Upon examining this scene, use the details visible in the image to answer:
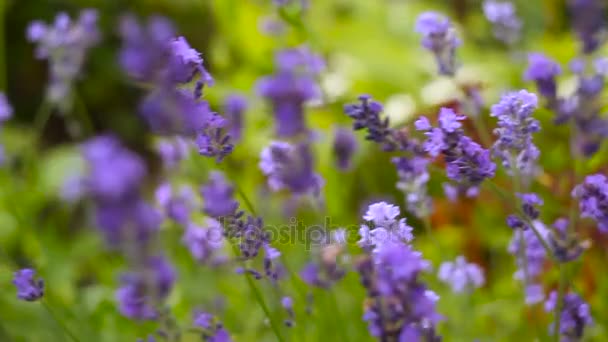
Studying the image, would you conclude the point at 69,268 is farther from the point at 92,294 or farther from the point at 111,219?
the point at 111,219

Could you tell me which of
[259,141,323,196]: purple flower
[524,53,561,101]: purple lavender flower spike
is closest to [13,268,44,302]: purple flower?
[259,141,323,196]: purple flower

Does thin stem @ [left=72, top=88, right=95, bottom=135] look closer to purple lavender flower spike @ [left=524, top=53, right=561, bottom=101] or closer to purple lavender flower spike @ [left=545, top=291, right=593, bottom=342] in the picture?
purple lavender flower spike @ [left=524, top=53, right=561, bottom=101]

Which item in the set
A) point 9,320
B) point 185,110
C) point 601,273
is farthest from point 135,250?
point 601,273

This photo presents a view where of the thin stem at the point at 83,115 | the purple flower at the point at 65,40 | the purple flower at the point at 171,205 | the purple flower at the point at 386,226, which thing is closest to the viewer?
the purple flower at the point at 386,226

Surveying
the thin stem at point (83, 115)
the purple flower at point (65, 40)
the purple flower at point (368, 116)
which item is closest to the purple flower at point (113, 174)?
the purple flower at point (368, 116)

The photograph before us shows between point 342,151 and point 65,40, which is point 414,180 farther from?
point 65,40

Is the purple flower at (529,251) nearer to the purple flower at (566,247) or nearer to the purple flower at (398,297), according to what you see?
the purple flower at (566,247)
